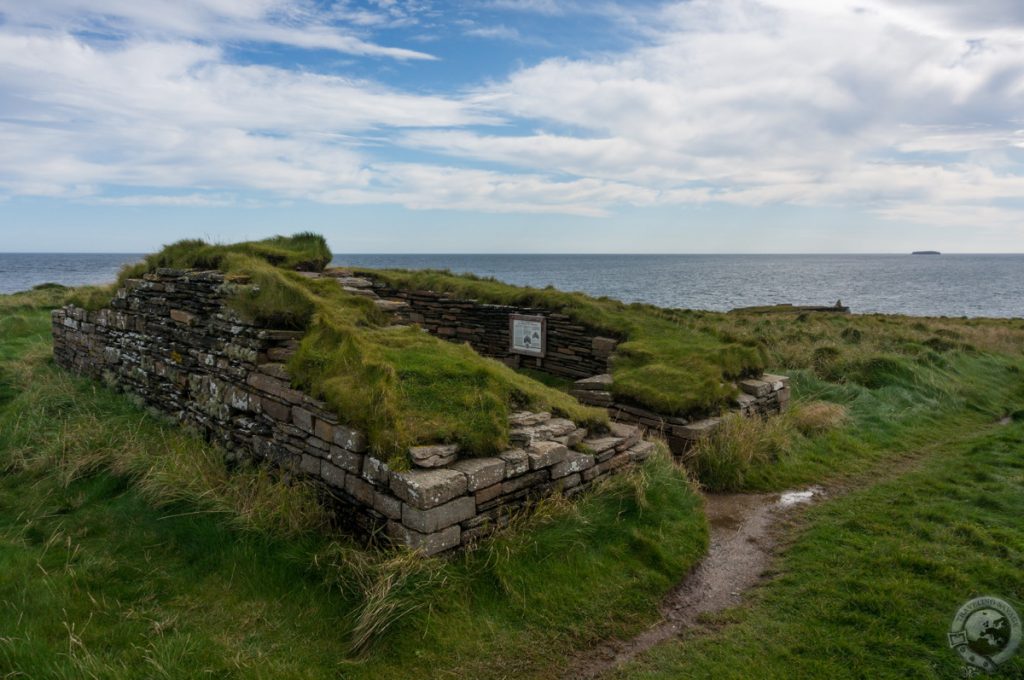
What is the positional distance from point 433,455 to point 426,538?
777mm

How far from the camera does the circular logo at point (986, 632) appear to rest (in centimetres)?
432

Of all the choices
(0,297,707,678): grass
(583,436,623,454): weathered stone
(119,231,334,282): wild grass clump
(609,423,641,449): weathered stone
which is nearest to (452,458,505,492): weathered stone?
(0,297,707,678): grass

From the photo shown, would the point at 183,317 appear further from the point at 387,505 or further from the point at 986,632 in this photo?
the point at 986,632

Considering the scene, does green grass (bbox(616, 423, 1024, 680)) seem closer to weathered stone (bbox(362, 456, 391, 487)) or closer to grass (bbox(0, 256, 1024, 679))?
grass (bbox(0, 256, 1024, 679))

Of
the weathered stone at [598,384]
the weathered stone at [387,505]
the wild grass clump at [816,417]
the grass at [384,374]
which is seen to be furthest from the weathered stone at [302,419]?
the wild grass clump at [816,417]

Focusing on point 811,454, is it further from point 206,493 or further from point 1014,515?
point 206,493

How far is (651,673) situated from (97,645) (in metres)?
4.31

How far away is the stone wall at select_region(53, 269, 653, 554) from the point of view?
516 centimetres

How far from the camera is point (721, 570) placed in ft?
19.4

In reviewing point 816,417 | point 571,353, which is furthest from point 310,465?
point 816,417

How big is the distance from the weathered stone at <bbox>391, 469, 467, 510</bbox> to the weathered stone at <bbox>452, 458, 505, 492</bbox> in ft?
0.27

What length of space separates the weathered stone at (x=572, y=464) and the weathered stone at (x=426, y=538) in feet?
4.60

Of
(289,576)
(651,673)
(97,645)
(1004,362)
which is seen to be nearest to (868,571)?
(651,673)

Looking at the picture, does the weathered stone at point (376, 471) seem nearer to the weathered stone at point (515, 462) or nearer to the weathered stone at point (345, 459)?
the weathered stone at point (345, 459)
